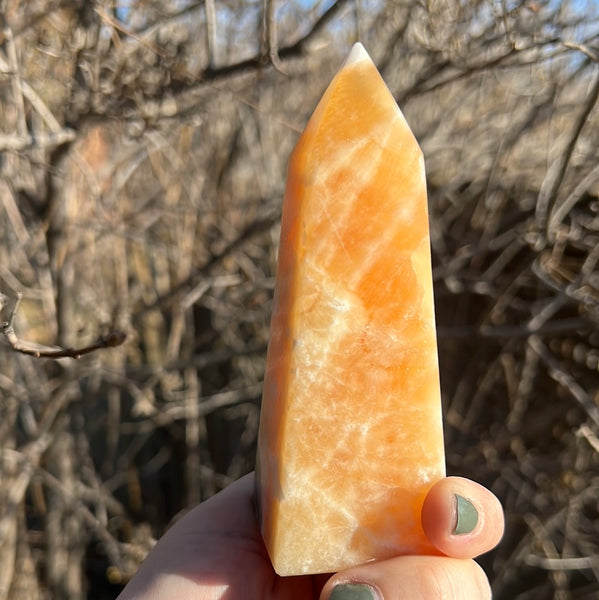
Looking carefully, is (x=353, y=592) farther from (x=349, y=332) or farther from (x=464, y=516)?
(x=349, y=332)

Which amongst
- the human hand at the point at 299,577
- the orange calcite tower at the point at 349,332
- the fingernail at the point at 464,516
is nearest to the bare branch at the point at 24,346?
the orange calcite tower at the point at 349,332

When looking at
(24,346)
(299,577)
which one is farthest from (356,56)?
(299,577)

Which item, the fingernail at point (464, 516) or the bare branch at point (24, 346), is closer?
the bare branch at point (24, 346)

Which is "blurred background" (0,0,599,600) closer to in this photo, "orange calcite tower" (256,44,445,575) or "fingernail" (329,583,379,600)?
"orange calcite tower" (256,44,445,575)

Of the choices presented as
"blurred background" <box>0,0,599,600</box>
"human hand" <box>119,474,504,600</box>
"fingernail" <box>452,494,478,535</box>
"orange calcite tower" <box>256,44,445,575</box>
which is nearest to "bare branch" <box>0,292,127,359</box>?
"orange calcite tower" <box>256,44,445,575</box>

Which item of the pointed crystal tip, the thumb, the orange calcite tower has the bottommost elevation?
the thumb

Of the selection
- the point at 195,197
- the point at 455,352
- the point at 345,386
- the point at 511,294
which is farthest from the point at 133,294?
the point at 345,386

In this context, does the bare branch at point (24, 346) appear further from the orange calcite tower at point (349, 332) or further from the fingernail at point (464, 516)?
the fingernail at point (464, 516)
